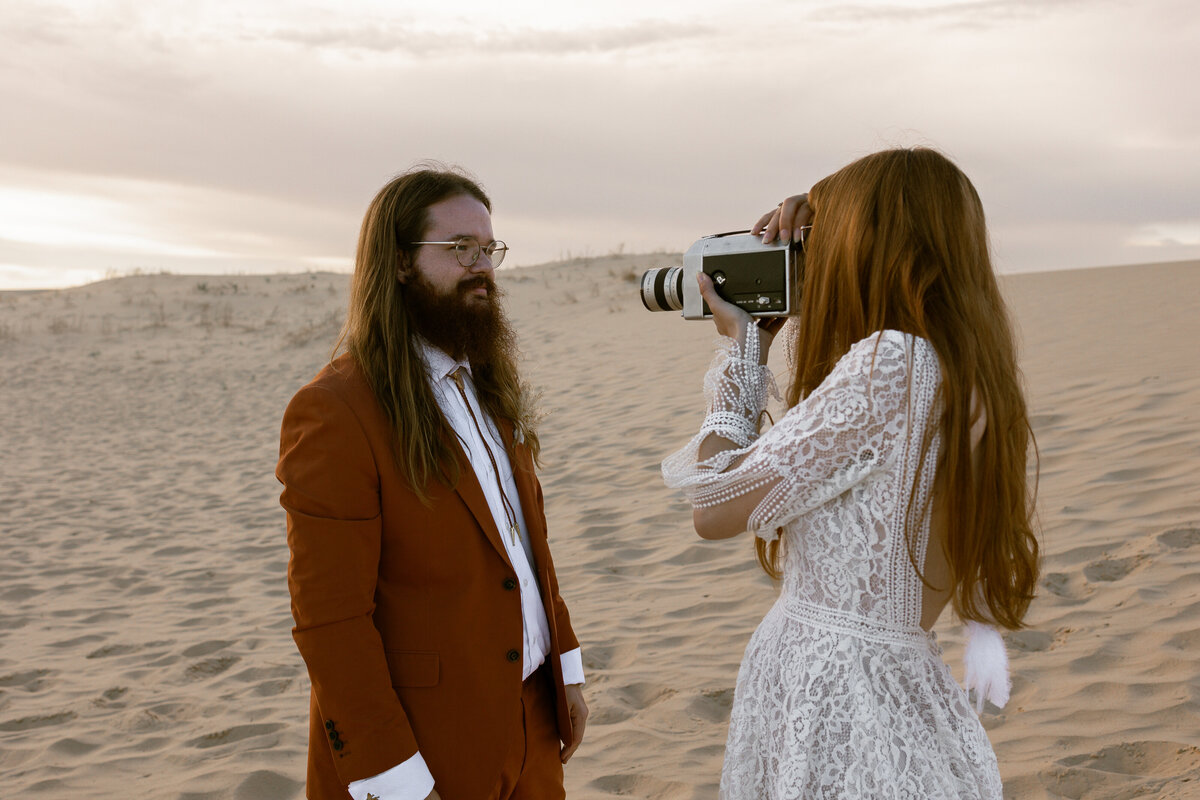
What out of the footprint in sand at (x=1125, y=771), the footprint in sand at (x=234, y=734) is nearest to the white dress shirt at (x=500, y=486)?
the footprint in sand at (x=1125, y=771)

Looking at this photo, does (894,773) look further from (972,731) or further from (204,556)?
(204,556)

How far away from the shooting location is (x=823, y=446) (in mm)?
1659

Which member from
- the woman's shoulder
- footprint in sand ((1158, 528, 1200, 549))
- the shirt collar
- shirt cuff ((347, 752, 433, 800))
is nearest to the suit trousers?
shirt cuff ((347, 752, 433, 800))

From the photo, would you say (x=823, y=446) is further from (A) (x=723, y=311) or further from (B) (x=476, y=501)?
(B) (x=476, y=501)

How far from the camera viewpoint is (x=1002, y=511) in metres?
1.68

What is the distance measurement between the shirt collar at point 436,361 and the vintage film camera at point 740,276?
55 cm

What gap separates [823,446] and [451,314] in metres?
1.03

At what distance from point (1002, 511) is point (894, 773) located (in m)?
0.52

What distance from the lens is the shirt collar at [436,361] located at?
2262 millimetres

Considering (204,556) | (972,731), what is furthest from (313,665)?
(204,556)

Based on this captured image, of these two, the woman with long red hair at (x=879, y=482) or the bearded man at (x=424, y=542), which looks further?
the bearded man at (x=424, y=542)

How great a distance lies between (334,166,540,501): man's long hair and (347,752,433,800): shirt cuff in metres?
0.55

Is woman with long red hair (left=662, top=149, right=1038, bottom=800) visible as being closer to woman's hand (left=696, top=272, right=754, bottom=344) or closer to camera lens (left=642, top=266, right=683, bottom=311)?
woman's hand (left=696, top=272, right=754, bottom=344)

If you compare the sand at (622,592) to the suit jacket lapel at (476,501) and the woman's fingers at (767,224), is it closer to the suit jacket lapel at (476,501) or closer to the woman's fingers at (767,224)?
the suit jacket lapel at (476,501)
